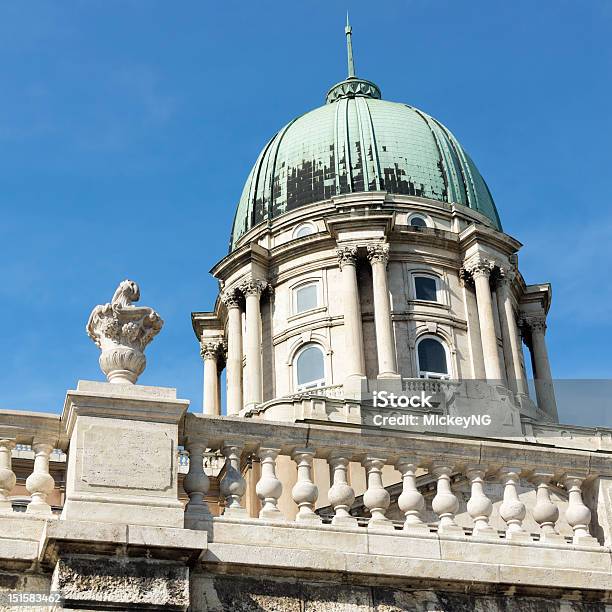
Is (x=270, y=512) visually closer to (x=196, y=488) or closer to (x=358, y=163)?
(x=196, y=488)

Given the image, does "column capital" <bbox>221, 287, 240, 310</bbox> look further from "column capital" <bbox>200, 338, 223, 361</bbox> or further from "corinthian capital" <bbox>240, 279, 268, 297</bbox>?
"column capital" <bbox>200, 338, 223, 361</bbox>

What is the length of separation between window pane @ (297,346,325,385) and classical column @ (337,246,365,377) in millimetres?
1349

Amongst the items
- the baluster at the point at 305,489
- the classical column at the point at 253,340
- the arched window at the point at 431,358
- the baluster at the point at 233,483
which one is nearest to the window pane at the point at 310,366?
the classical column at the point at 253,340

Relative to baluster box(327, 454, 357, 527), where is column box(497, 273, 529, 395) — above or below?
above

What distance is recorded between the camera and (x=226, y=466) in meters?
8.82

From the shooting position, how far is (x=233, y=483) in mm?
8727

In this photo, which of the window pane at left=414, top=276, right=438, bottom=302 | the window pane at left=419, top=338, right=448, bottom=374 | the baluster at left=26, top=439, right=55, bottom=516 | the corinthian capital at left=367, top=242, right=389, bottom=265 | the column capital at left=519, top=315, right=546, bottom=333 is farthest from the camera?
the column capital at left=519, top=315, right=546, bottom=333

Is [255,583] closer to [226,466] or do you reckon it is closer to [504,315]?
[226,466]

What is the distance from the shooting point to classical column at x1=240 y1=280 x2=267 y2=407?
134 feet

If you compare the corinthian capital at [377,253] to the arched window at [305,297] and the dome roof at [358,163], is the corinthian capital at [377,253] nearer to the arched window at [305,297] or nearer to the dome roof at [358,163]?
the arched window at [305,297]

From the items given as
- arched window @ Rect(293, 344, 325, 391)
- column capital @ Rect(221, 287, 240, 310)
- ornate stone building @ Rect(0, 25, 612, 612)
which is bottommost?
ornate stone building @ Rect(0, 25, 612, 612)

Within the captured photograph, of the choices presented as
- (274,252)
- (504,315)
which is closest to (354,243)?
Answer: (274,252)

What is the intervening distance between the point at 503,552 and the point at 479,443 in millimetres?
938

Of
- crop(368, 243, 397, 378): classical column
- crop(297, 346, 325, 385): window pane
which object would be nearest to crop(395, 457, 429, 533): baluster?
crop(368, 243, 397, 378): classical column
